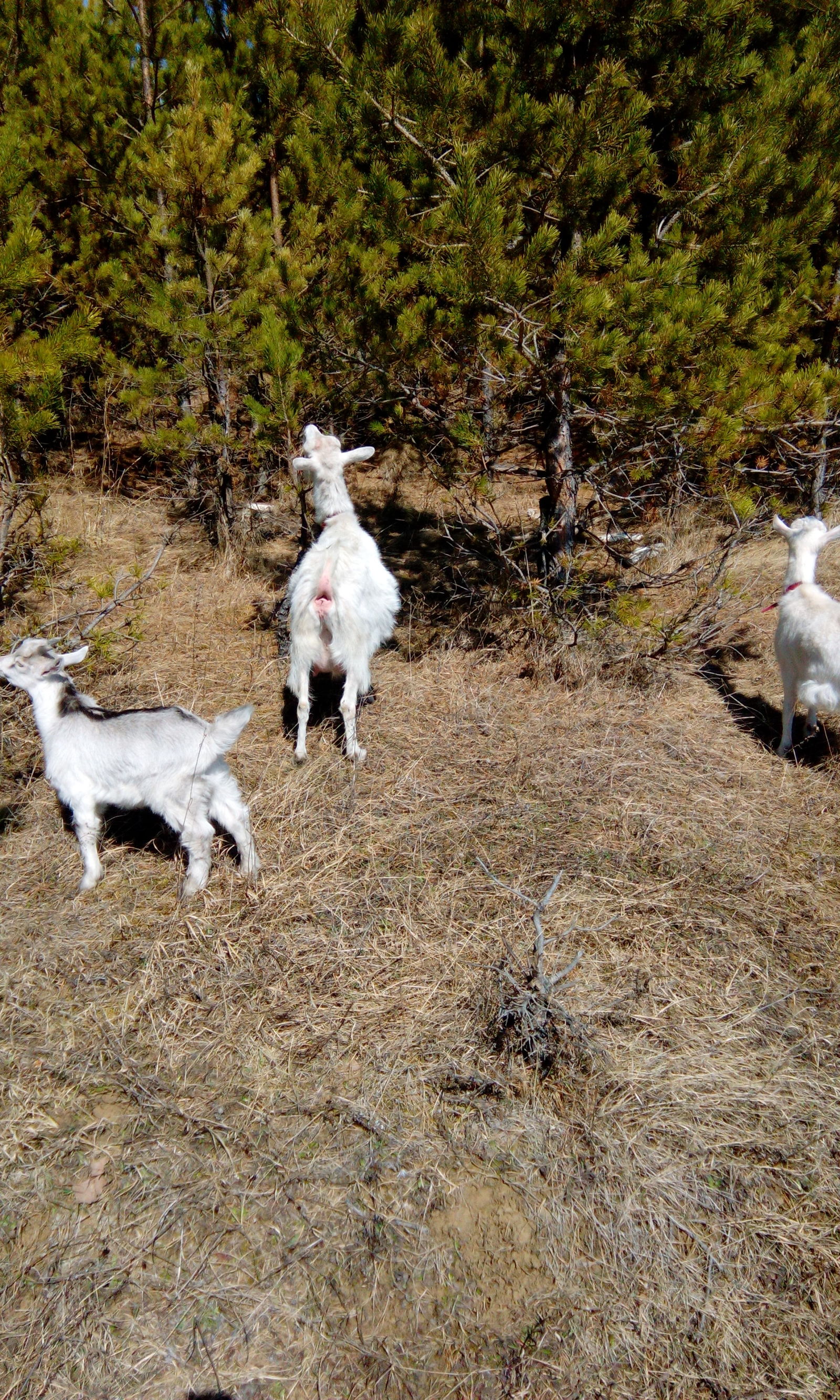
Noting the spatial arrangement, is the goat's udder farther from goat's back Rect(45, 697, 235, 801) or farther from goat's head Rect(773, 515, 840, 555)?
goat's head Rect(773, 515, 840, 555)

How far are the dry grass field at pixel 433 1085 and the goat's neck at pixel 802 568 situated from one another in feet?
3.42

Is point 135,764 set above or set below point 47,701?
below

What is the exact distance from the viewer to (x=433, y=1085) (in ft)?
9.67

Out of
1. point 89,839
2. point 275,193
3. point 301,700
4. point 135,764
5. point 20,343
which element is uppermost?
point 275,193

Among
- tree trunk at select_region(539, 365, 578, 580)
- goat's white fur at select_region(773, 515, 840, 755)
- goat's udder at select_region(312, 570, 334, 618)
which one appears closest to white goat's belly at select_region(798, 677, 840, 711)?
goat's white fur at select_region(773, 515, 840, 755)

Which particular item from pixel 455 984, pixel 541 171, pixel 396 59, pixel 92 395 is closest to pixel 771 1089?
pixel 455 984

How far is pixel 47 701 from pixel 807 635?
13.5ft

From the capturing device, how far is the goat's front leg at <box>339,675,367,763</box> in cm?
480

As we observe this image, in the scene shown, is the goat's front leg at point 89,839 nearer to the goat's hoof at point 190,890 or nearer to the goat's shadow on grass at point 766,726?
the goat's hoof at point 190,890

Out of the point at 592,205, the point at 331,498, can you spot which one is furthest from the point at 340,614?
the point at 592,205

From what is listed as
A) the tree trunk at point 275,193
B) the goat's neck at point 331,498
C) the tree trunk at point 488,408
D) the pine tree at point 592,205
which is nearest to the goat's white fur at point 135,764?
the goat's neck at point 331,498

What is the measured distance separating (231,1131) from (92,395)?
8947 mm

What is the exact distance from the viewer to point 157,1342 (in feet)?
7.32

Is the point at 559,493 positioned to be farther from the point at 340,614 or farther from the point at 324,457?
the point at 340,614
